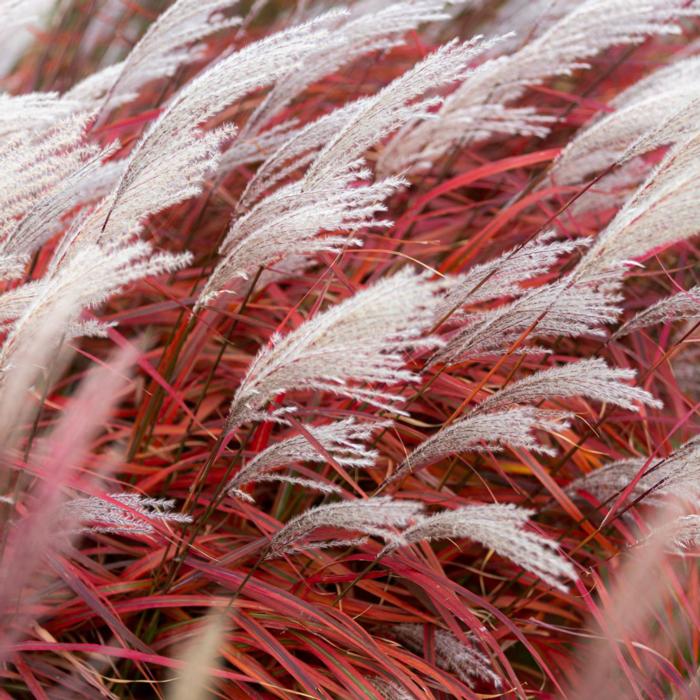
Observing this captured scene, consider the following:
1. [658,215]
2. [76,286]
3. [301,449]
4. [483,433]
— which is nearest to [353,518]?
[301,449]

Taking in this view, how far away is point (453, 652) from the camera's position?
1603 mm

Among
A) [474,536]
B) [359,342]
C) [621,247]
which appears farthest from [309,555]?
[621,247]

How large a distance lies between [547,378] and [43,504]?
0.82m

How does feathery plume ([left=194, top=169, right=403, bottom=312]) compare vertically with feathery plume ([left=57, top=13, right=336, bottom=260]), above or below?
below

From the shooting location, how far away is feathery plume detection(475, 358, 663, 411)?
4.38ft

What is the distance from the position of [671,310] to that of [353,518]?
0.72m

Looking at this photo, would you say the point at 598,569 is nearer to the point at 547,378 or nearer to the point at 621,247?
the point at 547,378

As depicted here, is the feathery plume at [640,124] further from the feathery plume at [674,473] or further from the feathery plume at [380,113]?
the feathery plume at [674,473]

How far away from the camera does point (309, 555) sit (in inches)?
67.7

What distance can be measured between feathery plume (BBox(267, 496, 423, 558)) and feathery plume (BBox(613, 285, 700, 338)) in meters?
0.59

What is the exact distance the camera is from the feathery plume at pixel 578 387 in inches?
52.6

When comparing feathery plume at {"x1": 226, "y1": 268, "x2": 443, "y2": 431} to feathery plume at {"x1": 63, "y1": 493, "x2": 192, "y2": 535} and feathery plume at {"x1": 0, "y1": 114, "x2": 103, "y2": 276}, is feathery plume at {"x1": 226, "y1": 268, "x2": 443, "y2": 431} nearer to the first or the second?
feathery plume at {"x1": 63, "y1": 493, "x2": 192, "y2": 535}

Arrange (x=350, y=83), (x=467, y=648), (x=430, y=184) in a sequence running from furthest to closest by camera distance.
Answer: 1. (x=350, y=83)
2. (x=430, y=184)
3. (x=467, y=648)

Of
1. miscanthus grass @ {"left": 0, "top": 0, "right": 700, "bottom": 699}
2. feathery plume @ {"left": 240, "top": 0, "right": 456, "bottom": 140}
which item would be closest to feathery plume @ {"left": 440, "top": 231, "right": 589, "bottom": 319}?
miscanthus grass @ {"left": 0, "top": 0, "right": 700, "bottom": 699}
